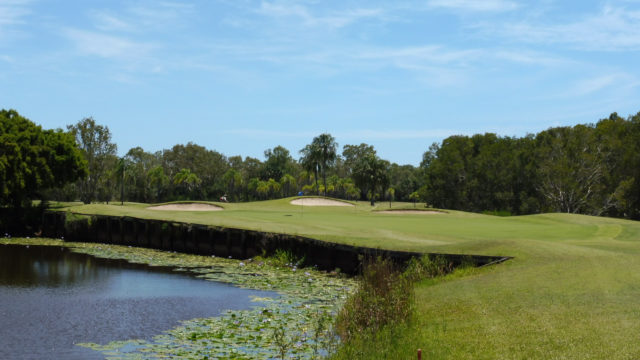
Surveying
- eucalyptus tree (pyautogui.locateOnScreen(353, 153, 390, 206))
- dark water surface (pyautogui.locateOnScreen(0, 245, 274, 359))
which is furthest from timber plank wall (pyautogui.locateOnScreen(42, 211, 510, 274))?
eucalyptus tree (pyautogui.locateOnScreen(353, 153, 390, 206))

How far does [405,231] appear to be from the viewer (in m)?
30.1

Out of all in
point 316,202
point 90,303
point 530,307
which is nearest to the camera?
point 530,307

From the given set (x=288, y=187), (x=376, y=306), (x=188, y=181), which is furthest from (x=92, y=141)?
(x=376, y=306)

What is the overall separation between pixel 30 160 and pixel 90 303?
32.1 m

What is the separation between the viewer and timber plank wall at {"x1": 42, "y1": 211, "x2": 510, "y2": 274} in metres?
23.8

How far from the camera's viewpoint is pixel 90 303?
746 inches

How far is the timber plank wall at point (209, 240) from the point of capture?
23.8m

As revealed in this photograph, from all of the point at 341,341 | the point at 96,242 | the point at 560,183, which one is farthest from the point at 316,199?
the point at 341,341

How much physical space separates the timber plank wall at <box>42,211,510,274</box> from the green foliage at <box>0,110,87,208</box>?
358 centimetres

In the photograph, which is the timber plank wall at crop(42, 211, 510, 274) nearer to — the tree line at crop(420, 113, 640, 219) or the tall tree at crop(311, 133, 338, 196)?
the tree line at crop(420, 113, 640, 219)

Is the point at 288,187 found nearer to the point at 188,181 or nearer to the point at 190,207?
the point at 188,181

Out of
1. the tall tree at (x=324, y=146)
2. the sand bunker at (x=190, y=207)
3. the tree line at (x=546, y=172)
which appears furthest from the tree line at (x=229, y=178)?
the sand bunker at (x=190, y=207)

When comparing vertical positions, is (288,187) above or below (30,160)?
below

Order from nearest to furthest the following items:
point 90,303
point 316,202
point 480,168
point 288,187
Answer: point 90,303 < point 316,202 < point 480,168 < point 288,187
